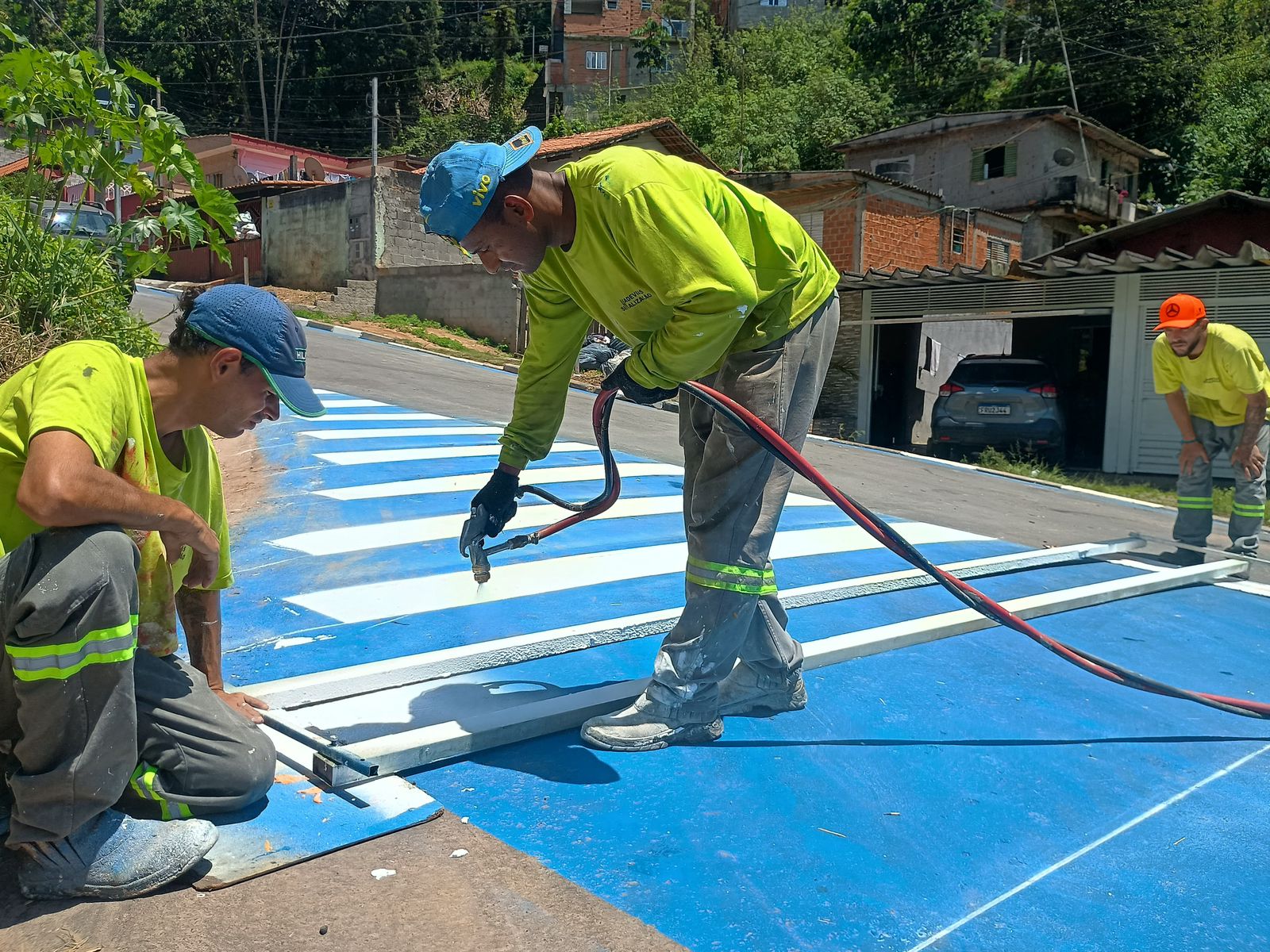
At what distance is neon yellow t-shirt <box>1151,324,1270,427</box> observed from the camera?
6.57 meters

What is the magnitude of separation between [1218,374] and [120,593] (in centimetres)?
675

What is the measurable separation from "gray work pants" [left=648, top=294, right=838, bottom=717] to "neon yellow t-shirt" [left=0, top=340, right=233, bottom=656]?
1.39m

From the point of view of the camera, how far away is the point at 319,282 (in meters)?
27.2

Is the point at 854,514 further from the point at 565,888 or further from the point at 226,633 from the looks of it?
the point at 226,633

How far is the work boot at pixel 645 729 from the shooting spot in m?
3.03

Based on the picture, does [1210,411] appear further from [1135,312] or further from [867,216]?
[867,216]

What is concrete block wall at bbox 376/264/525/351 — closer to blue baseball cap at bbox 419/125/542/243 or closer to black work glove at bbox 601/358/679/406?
black work glove at bbox 601/358/679/406

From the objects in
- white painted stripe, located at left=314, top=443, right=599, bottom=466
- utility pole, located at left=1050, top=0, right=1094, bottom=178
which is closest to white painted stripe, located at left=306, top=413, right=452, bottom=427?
white painted stripe, located at left=314, top=443, right=599, bottom=466

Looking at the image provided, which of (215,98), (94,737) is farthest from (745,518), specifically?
(215,98)

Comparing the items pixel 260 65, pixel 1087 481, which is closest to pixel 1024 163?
pixel 1087 481

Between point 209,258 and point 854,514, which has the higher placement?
point 209,258

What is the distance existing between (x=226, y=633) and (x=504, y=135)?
149 feet

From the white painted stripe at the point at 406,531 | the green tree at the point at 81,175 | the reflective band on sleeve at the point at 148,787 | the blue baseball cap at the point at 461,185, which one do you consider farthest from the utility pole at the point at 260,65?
the reflective band on sleeve at the point at 148,787

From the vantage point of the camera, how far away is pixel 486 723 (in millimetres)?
3029
